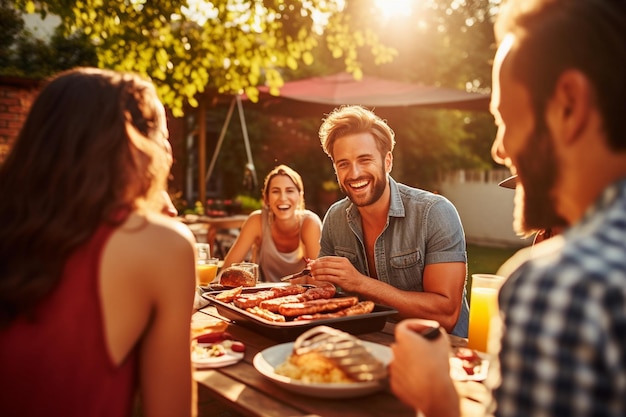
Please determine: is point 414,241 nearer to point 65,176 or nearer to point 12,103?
point 65,176

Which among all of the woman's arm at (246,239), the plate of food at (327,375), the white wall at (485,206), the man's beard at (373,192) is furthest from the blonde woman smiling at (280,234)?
the white wall at (485,206)

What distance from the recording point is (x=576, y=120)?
0.92m

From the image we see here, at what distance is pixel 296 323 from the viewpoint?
6.99 ft

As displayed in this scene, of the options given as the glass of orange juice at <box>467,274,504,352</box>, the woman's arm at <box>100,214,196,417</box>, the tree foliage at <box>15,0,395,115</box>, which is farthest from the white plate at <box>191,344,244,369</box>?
the tree foliage at <box>15,0,395,115</box>

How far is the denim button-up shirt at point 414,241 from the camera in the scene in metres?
3.14

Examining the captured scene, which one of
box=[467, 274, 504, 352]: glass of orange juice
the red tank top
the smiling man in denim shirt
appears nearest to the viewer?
the red tank top

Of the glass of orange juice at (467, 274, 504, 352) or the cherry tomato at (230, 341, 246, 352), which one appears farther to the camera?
the glass of orange juice at (467, 274, 504, 352)

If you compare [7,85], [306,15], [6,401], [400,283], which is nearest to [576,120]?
[6,401]

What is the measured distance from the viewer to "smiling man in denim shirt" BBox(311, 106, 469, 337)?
10.1 feet

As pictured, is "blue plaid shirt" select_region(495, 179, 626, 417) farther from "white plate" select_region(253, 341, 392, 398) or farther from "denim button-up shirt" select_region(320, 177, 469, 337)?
"denim button-up shirt" select_region(320, 177, 469, 337)

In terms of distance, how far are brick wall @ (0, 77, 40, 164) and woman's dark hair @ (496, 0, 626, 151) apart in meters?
9.25

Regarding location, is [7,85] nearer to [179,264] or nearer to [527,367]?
[179,264]

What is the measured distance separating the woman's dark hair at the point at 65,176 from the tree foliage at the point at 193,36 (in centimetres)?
481

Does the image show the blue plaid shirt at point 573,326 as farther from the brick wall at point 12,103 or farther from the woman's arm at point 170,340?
the brick wall at point 12,103
